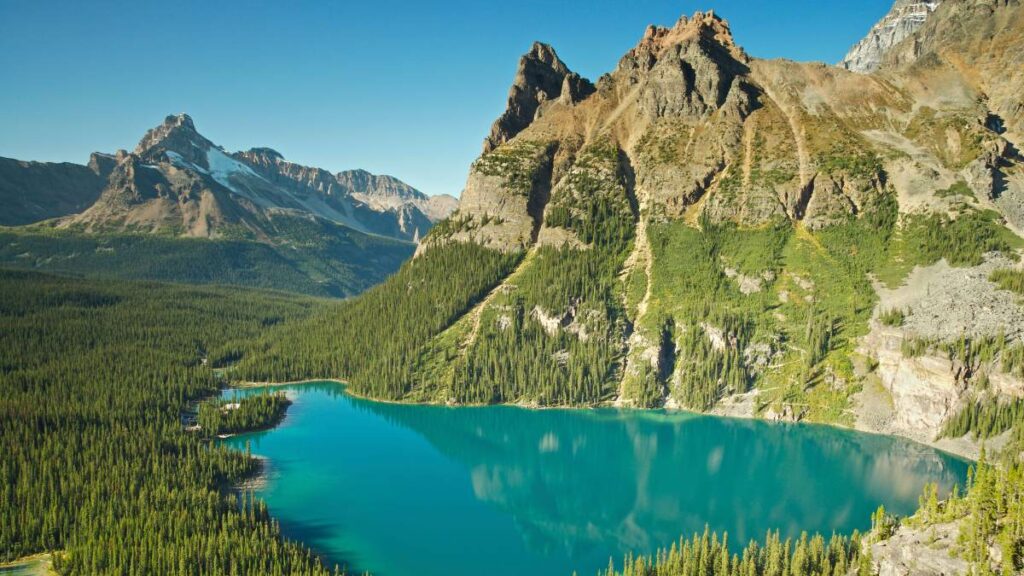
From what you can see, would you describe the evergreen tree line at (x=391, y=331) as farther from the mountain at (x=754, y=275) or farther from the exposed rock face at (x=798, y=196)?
the exposed rock face at (x=798, y=196)

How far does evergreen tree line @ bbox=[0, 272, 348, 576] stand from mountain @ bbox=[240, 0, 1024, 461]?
40.1 m

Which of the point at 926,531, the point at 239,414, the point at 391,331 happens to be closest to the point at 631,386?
the point at 391,331

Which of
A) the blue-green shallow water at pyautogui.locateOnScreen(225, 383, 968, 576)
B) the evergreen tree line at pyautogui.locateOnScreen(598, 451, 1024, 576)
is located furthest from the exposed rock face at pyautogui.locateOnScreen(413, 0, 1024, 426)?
the evergreen tree line at pyautogui.locateOnScreen(598, 451, 1024, 576)

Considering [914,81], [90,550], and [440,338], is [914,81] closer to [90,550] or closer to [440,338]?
[440,338]

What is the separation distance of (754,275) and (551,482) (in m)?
80.5

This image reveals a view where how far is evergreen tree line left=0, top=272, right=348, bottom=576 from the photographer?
67.6 metres

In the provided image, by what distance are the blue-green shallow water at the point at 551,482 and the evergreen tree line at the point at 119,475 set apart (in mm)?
8572

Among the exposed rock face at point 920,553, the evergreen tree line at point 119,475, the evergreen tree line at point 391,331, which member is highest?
the evergreen tree line at point 391,331

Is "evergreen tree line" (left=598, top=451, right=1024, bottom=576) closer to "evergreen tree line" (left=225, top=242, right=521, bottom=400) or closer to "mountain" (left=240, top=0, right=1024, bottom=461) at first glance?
"mountain" (left=240, top=0, right=1024, bottom=461)

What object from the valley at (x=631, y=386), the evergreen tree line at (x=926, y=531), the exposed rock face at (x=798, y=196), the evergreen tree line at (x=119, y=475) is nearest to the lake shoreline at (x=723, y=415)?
the valley at (x=631, y=386)

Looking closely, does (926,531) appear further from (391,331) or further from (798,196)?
(391,331)

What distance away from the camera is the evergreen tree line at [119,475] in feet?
222

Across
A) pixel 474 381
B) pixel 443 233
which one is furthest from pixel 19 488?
pixel 443 233

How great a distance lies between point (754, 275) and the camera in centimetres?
15438
